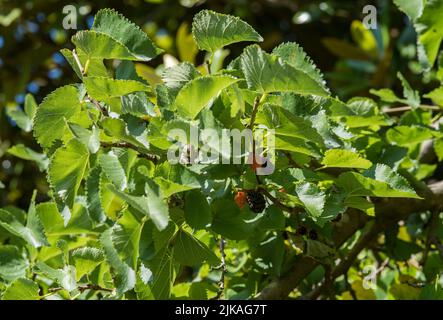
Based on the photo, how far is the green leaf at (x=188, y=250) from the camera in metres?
0.73

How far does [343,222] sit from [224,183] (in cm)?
31

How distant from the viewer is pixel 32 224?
93cm

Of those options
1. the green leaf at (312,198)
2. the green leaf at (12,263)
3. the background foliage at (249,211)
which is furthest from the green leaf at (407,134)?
the green leaf at (12,263)

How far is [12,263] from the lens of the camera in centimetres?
92

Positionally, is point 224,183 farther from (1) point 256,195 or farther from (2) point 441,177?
(2) point 441,177

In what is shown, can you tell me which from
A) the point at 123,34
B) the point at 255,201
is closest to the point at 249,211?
the point at 255,201

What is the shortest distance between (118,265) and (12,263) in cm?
32

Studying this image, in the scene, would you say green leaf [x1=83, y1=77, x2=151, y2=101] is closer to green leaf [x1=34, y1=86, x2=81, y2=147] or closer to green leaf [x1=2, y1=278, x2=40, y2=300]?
green leaf [x1=34, y1=86, x2=81, y2=147]

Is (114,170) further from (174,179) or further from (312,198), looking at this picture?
(312,198)

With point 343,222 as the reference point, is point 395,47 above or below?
below

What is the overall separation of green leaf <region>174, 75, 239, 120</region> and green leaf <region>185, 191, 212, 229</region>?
0.25 feet

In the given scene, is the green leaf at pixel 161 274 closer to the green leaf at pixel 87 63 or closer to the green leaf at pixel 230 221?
the green leaf at pixel 230 221

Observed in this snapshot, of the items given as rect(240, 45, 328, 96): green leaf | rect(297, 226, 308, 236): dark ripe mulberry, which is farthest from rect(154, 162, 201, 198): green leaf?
rect(297, 226, 308, 236): dark ripe mulberry
